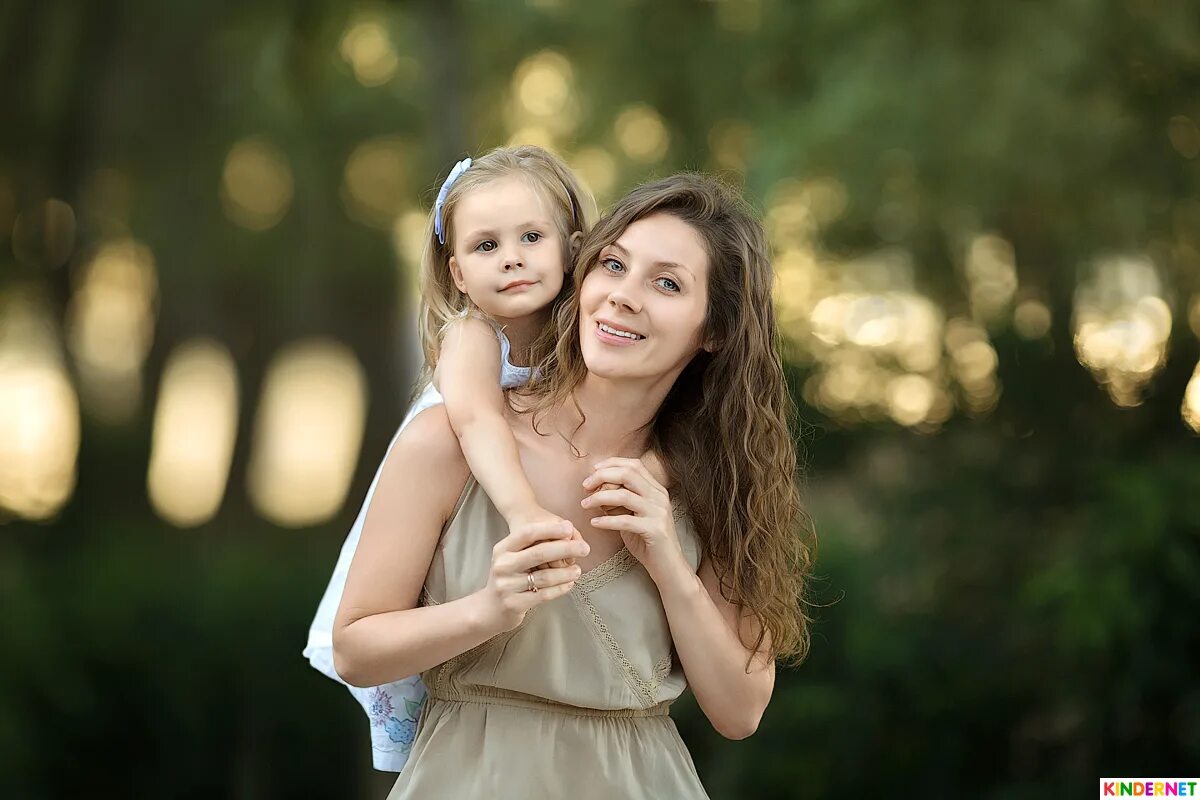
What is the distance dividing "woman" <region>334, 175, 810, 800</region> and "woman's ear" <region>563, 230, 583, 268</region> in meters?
0.13

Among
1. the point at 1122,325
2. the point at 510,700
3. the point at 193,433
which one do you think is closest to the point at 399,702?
the point at 510,700

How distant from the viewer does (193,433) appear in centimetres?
1084

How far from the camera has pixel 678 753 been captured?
96.5 inches

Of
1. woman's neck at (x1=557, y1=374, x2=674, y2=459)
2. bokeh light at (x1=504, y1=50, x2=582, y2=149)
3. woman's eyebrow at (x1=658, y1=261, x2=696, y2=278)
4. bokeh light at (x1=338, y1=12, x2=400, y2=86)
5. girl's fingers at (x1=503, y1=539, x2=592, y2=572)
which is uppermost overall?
bokeh light at (x1=338, y1=12, x2=400, y2=86)

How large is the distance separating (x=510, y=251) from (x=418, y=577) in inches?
23.0

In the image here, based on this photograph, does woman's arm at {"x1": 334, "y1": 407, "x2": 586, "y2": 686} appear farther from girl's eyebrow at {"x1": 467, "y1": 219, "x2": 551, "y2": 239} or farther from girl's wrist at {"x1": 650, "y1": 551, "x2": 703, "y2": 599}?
girl's eyebrow at {"x1": 467, "y1": 219, "x2": 551, "y2": 239}

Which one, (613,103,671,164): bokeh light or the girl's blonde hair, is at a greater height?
(613,103,671,164): bokeh light

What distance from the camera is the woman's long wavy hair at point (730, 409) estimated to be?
7.79 feet

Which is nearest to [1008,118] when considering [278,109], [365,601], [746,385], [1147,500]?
[1147,500]

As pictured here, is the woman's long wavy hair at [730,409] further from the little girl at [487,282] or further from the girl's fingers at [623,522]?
the girl's fingers at [623,522]

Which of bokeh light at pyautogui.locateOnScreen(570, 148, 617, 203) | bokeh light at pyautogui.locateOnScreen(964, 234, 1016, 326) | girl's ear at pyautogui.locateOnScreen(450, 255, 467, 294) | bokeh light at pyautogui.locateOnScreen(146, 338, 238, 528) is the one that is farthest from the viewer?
bokeh light at pyautogui.locateOnScreen(146, 338, 238, 528)

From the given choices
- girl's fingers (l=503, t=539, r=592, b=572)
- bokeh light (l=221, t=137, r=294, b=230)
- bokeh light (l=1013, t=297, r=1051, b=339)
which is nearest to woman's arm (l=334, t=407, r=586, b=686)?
girl's fingers (l=503, t=539, r=592, b=572)

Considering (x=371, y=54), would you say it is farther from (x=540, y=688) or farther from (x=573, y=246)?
(x=540, y=688)

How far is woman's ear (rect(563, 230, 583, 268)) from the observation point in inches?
99.0
